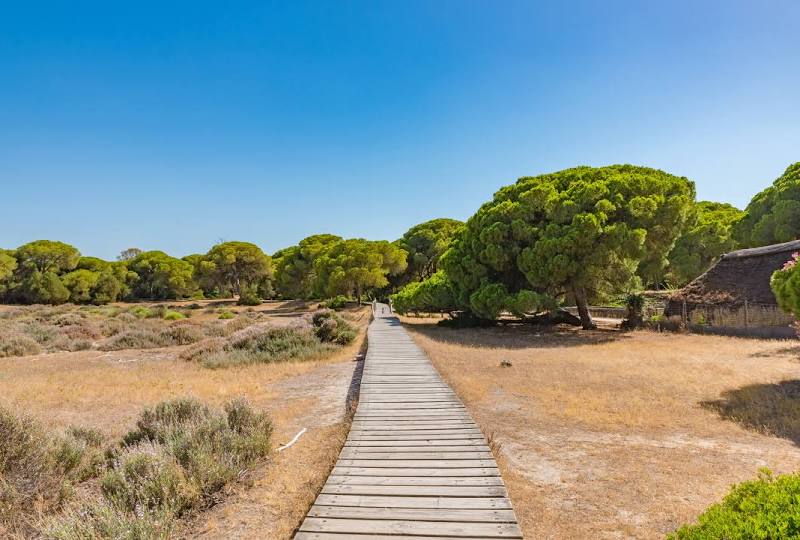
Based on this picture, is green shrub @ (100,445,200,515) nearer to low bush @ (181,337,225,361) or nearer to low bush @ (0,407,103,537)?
low bush @ (0,407,103,537)

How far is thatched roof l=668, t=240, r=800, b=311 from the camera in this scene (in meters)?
16.4

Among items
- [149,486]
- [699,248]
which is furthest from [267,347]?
[699,248]

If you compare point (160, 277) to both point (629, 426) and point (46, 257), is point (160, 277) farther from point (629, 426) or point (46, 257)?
point (629, 426)

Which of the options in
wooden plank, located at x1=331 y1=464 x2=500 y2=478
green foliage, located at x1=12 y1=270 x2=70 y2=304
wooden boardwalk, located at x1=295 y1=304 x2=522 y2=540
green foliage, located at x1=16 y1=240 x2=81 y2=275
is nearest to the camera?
wooden boardwalk, located at x1=295 y1=304 x2=522 y2=540

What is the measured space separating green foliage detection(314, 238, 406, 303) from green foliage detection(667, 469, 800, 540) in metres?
34.5

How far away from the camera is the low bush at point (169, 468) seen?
3.43 m

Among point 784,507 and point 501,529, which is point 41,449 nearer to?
point 501,529

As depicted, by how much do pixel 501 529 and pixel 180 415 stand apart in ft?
18.3

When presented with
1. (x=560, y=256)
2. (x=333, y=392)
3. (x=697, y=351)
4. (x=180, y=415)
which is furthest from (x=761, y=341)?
(x=180, y=415)

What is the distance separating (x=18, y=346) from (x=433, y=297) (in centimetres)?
1844

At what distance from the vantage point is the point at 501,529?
335 centimetres

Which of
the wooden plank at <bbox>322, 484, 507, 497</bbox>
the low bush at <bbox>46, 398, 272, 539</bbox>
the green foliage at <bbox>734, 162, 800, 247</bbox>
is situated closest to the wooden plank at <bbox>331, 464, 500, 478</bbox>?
the wooden plank at <bbox>322, 484, 507, 497</bbox>

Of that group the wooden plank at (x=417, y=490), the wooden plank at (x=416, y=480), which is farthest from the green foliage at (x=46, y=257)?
the wooden plank at (x=417, y=490)

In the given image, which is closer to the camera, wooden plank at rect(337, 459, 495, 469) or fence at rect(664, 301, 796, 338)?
wooden plank at rect(337, 459, 495, 469)
